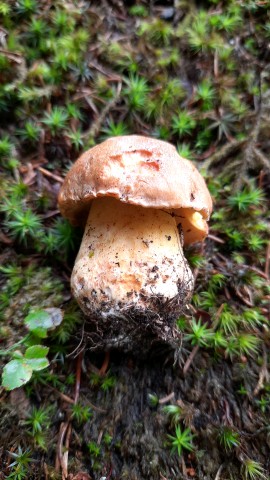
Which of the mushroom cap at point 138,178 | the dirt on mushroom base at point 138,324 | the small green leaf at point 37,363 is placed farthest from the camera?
the dirt on mushroom base at point 138,324

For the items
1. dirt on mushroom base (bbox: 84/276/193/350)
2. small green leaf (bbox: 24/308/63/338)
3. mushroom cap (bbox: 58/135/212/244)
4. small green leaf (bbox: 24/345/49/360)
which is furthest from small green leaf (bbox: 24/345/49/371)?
mushroom cap (bbox: 58/135/212/244)

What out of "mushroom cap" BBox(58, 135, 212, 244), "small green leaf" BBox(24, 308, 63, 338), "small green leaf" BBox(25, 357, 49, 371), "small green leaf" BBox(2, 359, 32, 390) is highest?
"mushroom cap" BBox(58, 135, 212, 244)

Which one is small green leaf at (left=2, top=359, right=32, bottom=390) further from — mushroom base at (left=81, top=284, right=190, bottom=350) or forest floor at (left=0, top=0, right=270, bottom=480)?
mushroom base at (left=81, top=284, right=190, bottom=350)

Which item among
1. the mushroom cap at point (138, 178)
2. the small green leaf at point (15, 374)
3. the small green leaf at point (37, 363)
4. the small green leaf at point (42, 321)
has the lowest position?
the small green leaf at point (15, 374)

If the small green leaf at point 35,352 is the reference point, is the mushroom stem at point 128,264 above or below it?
above

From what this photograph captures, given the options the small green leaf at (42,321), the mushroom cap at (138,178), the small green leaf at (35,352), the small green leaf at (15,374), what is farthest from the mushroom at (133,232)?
the small green leaf at (15,374)

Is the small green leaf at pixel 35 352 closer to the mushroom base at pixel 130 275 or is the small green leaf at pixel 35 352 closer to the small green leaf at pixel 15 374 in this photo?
the small green leaf at pixel 15 374

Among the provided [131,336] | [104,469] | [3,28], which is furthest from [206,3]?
[104,469]

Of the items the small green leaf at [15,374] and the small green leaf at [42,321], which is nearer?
the small green leaf at [15,374]
